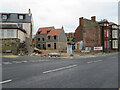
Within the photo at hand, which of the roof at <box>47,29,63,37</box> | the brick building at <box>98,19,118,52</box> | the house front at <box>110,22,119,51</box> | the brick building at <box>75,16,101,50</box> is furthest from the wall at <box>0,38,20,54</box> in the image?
the house front at <box>110,22,119,51</box>

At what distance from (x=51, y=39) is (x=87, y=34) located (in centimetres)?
1490

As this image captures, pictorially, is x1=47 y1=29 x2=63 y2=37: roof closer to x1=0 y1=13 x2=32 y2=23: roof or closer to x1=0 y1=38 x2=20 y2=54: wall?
x1=0 y1=13 x2=32 y2=23: roof

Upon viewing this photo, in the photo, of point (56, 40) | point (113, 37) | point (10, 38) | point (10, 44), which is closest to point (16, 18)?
point (10, 38)

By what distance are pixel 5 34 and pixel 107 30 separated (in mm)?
41321

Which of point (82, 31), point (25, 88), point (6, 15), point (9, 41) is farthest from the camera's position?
point (82, 31)

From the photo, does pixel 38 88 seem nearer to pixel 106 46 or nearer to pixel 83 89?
pixel 83 89

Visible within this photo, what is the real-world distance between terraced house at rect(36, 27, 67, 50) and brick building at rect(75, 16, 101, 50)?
6178mm

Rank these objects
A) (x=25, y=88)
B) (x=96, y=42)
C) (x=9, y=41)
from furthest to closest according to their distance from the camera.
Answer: (x=96, y=42) < (x=9, y=41) < (x=25, y=88)

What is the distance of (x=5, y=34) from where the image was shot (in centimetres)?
3000

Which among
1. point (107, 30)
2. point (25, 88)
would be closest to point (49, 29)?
point (107, 30)

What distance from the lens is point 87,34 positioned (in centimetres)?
4606

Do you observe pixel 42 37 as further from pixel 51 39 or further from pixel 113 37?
pixel 113 37

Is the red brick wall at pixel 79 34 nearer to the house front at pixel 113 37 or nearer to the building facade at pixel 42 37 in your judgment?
the building facade at pixel 42 37

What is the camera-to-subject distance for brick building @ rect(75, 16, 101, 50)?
44528 millimetres
